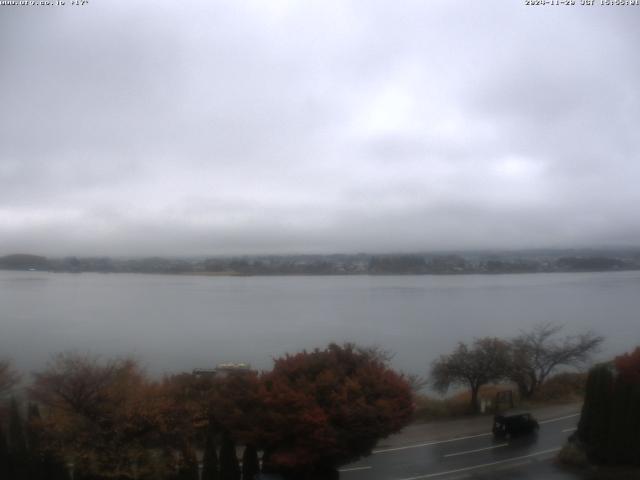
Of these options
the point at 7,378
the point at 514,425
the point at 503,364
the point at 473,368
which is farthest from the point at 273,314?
the point at 514,425

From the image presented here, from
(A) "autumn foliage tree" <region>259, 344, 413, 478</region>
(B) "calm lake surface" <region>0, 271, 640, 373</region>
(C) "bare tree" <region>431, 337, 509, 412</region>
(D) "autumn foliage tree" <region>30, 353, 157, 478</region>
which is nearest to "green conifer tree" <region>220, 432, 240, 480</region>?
(A) "autumn foliage tree" <region>259, 344, 413, 478</region>

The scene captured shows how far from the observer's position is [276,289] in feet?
126

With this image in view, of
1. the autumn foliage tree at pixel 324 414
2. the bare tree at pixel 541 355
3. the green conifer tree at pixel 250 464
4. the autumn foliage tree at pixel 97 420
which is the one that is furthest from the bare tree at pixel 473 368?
the autumn foliage tree at pixel 97 420

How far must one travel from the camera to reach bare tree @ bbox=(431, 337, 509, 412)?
51.7 ft

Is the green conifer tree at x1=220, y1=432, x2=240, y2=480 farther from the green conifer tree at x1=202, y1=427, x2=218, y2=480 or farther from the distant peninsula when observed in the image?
the distant peninsula

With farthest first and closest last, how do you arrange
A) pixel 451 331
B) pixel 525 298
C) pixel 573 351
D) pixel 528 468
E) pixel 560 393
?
pixel 525 298 < pixel 451 331 < pixel 573 351 < pixel 560 393 < pixel 528 468

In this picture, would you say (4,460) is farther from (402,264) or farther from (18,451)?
(402,264)

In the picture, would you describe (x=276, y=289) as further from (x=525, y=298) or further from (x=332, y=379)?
(x=332, y=379)

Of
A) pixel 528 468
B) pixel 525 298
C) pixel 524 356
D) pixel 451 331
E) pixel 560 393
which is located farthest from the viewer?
pixel 525 298

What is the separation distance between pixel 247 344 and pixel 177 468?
14674 mm

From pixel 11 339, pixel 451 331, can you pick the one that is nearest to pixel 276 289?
pixel 451 331

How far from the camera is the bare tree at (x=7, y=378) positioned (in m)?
11.3

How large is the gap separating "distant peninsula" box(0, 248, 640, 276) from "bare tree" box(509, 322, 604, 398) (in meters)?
3.35

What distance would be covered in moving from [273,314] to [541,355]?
14.9m
